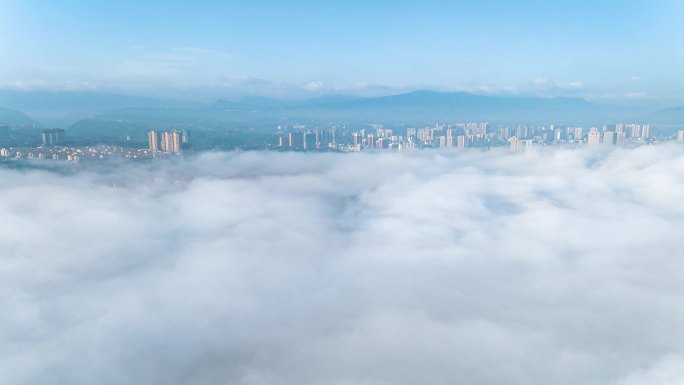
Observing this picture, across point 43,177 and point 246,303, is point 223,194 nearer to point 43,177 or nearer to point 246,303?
point 43,177

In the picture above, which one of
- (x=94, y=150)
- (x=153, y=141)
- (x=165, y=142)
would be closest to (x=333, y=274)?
(x=165, y=142)

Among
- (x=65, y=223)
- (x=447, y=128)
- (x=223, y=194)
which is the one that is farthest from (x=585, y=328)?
(x=447, y=128)

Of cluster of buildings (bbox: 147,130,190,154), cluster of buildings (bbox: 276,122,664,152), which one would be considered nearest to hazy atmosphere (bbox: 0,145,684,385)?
cluster of buildings (bbox: 147,130,190,154)

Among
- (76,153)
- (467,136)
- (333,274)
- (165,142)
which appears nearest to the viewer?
(333,274)

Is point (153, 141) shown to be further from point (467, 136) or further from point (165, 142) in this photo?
point (467, 136)

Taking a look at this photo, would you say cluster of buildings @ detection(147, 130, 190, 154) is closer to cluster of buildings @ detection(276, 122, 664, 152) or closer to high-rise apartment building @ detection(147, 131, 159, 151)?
high-rise apartment building @ detection(147, 131, 159, 151)

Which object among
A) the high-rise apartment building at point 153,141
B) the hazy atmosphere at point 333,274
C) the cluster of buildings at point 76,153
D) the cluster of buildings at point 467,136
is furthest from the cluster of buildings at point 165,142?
the cluster of buildings at point 467,136

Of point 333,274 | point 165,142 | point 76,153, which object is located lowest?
point 333,274

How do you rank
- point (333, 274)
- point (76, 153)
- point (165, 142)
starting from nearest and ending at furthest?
point (333, 274) → point (76, 153) → point (165, 142)

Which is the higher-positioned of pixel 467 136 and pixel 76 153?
pixel 467 136

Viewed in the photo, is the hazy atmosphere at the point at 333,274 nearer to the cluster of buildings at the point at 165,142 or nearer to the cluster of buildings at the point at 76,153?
the cluster of buildings at the point at 76,153
